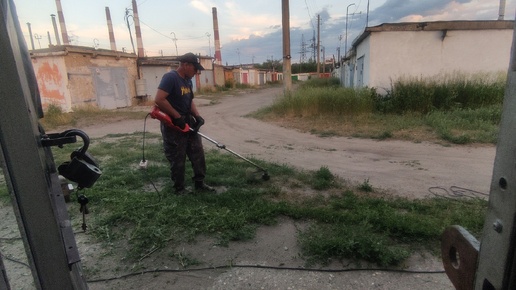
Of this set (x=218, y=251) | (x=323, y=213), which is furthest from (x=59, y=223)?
(x=323, y=213)

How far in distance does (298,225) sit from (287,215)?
0.80ft

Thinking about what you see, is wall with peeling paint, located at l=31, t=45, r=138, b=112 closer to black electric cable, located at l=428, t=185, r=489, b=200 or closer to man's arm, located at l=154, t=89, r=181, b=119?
man's arm, located at l=154, t=89, r=181, b=119

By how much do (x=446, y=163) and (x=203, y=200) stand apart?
4.50 metres

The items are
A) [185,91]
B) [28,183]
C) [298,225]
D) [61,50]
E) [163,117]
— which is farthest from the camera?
[61,50]

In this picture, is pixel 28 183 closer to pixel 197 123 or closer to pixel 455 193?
pixel 197 123

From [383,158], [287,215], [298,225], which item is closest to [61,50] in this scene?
[383,158]

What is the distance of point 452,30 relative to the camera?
36.1ft

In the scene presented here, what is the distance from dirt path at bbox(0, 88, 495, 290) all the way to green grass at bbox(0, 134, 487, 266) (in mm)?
149

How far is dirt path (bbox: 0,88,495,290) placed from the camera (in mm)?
2635

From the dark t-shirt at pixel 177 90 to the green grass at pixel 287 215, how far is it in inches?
47.1

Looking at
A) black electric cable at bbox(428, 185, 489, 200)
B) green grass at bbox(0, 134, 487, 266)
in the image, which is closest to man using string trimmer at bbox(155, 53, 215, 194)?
green grass at bbox(0, 134, 487, 266)

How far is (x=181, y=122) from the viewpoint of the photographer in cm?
415

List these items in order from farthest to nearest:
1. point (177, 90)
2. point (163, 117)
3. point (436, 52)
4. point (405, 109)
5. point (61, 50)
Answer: point (61, 50)
point (436, 52)
point (405, 109)
point (177, 90)
point (163, 117)

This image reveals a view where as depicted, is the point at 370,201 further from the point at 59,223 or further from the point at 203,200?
the point at 59,223
